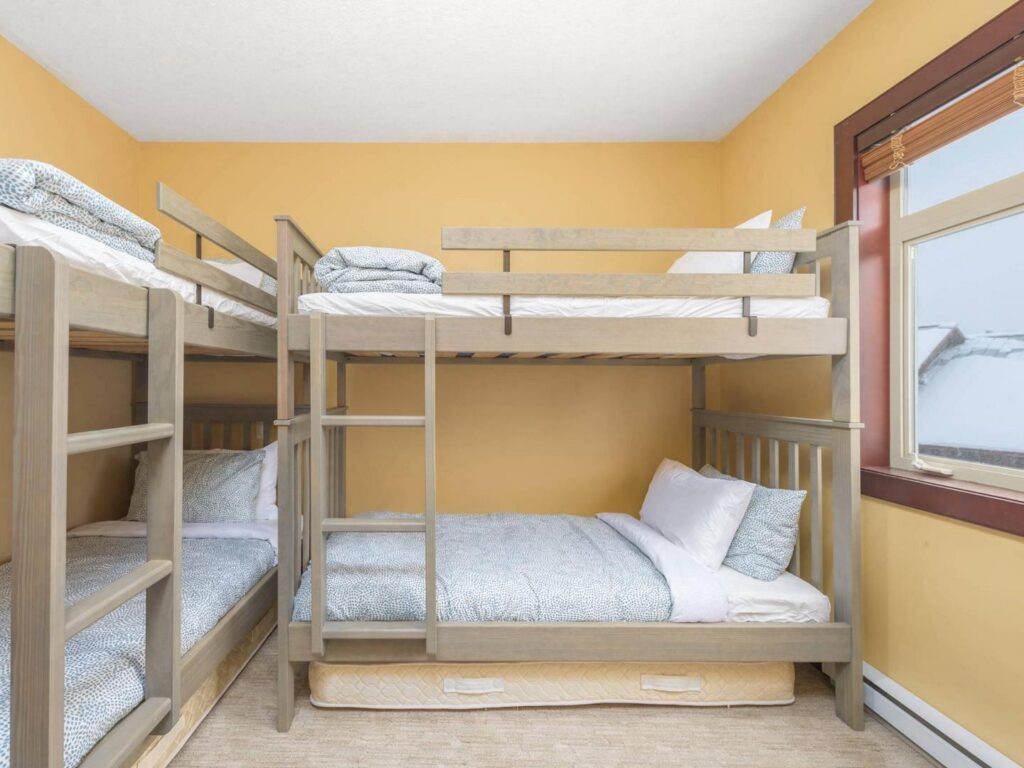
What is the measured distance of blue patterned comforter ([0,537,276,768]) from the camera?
1188 millimetres

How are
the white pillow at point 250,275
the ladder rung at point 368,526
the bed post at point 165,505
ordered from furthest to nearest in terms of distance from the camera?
the white pillow at point 250,275, the ladder rung at point 368,526, the bed post at point 165,505

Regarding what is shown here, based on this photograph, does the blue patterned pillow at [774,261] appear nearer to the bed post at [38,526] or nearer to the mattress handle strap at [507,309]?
the mattress handle strap at [507,309]

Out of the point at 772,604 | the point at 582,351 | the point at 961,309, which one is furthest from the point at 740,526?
the point at 961,309

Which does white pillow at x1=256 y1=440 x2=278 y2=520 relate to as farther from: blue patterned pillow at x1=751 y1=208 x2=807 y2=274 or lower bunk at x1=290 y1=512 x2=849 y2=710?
blue patterned pillow at x1=751 y1=208 x2=807 y2=274

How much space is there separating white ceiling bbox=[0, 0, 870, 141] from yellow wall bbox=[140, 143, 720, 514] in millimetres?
137

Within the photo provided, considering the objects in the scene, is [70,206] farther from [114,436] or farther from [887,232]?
[887,232]

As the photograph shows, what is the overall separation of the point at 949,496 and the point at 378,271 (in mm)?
2018

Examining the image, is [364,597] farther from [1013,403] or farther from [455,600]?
[1013,403]

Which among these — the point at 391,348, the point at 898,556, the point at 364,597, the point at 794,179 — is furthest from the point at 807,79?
the point at 364,597

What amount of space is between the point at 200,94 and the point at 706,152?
2694 millimetres

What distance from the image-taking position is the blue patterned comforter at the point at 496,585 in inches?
72.2

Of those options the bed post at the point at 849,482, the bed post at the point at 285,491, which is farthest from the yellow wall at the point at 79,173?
the bed post at the point at 849,482

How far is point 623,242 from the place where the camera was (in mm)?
1933

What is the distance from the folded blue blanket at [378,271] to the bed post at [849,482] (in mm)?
1455
